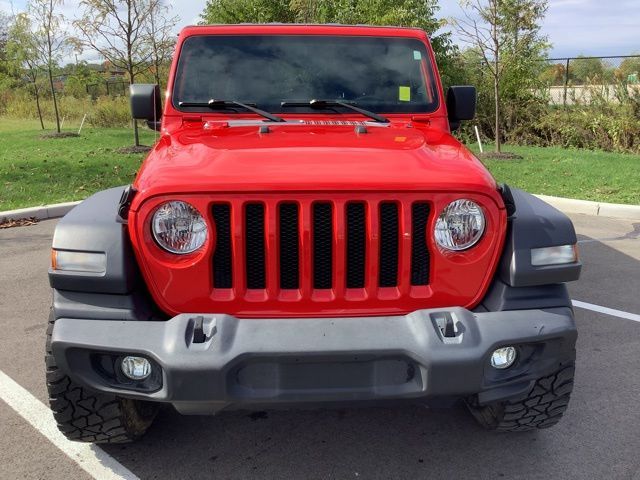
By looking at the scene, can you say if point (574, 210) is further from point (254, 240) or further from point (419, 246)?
point (254, 240)

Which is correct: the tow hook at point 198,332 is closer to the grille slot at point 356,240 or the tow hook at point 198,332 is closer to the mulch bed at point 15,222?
the grille slot at point 356,240

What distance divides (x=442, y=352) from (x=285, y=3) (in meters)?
22.2

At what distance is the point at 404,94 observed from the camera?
368 cm

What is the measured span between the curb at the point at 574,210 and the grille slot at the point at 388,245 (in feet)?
21.0

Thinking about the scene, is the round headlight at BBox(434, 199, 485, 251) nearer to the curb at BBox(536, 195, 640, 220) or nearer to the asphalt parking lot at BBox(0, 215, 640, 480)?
the asphalt parking lot at BBox(0, 215, 640, 480)

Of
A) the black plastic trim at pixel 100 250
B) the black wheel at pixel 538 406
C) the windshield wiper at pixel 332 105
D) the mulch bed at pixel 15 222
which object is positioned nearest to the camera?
the black plastic trim at pixel 100 250

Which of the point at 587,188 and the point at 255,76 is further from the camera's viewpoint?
the point at 587,188

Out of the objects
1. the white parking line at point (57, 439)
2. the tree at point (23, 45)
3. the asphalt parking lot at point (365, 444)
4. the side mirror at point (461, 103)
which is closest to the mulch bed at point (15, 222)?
the asphalt parking lot at point (365, 444)

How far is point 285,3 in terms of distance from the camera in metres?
22.3

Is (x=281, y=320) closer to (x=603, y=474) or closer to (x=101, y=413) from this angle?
(x=101, y=413)

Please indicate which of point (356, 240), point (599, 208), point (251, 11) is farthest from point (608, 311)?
point (251, 11)

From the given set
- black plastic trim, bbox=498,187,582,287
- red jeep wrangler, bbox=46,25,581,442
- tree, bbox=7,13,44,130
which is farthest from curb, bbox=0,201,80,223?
tree, bbox=7,13,44,130

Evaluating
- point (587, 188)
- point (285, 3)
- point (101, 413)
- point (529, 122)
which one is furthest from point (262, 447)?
point (285, 3)

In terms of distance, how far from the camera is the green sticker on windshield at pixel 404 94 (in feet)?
12.0
